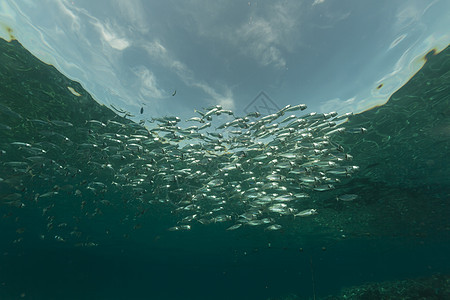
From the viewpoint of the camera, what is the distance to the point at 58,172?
18.2 metres

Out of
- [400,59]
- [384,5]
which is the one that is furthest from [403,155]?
[384,5]

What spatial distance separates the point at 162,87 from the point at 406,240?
46226 millimetres

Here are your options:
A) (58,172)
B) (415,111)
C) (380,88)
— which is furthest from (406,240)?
(58,172)

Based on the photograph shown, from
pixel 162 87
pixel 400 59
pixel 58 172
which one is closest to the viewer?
pixel 400 59

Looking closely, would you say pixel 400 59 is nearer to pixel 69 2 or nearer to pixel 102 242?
pixel 69 2

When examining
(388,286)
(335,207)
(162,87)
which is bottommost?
(388,286)

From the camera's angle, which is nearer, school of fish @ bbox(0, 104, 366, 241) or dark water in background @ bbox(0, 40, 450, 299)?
school of fish @ bbox(0, 104, 366, 241)

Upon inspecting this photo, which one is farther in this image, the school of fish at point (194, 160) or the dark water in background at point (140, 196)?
the dark water in background at point (140, 196)

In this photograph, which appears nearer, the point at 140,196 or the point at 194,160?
the point at 194,160

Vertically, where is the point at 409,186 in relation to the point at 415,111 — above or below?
below

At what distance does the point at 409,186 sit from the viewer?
18.9 m

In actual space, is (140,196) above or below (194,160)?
above

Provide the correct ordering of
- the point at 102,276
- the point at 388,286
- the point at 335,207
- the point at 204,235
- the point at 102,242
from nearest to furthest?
the point at 335,207 < the point at 388,286 < the point at 204,235 < the point at 102,242 < the point at 102,276

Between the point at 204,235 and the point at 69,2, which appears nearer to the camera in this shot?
the point at 69,2
